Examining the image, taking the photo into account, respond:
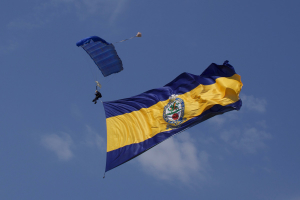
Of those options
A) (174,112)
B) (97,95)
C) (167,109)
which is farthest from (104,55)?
(174,112)

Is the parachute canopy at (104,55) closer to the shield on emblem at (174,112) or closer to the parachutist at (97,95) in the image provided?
the parachutist at (97,95)

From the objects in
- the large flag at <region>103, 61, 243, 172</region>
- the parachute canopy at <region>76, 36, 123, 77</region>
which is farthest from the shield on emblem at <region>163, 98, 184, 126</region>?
the parachute canopy at <region>76, 36, 123, 77</region>

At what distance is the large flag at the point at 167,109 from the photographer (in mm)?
19938

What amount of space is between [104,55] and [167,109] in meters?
4.19

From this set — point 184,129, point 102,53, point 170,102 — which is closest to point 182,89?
point 170,102

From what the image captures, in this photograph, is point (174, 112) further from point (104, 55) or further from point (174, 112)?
point (104, 55)

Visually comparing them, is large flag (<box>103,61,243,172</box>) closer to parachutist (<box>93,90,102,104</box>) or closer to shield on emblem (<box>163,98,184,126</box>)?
shield on emblem (<box>163,98,184,126</box>)

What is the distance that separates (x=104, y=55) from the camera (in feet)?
70.3

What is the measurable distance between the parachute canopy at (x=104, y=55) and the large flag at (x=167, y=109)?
5.60ft

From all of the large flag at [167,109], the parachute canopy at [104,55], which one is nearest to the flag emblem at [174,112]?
the large flag at [167,109]

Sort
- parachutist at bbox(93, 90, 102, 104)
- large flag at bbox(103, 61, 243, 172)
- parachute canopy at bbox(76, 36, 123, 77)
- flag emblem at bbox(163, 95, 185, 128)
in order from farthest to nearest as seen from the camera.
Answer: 1. parachutist at bbox(93, 90, 102, 104)
2. parachute canopy at bbox(76, 36, 123, 77)
3. flag emblem at bbox(163, 95, 185, 128)
4. large flag at bbox(103, 61, 243, 172)

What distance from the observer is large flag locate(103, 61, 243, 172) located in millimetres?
19938

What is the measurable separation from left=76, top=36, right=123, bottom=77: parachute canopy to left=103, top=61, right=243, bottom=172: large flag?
1707 mm

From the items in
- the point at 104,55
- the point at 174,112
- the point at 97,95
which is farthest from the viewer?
the point at 97,95
